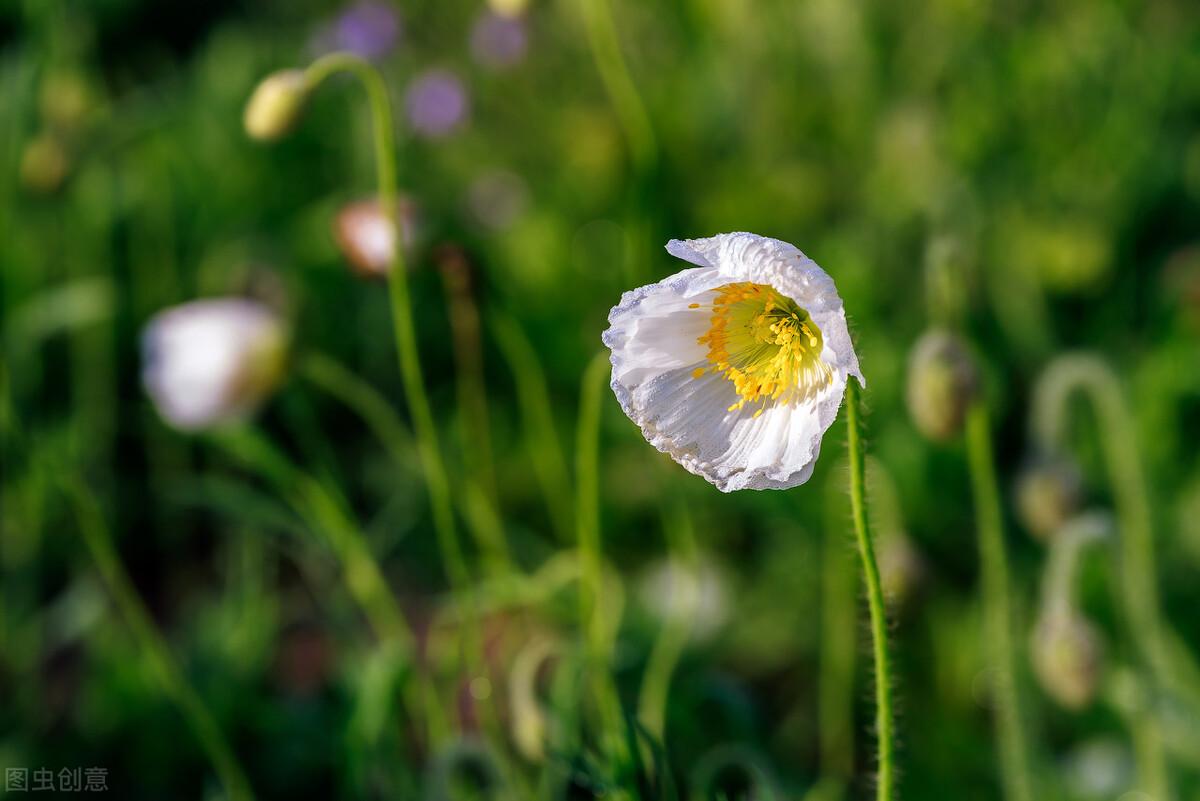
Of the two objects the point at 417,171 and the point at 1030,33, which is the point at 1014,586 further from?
the point at 417,171

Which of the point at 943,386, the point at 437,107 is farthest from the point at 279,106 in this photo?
the point at 437,107

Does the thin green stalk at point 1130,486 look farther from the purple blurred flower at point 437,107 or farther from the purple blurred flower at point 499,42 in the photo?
the purple blurred flower at point 499,42

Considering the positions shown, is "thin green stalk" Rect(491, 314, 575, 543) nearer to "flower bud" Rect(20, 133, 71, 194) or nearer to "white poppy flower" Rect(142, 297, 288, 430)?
"white poppy flower" Rect(142, 297, 288, 430)

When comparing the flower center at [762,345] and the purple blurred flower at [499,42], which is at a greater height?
the purple blurred flower at [499,42]

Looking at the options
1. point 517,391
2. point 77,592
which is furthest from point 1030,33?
point 77,592

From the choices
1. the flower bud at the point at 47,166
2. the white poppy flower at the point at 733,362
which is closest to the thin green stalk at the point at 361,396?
the flower bud at the point at 47,166

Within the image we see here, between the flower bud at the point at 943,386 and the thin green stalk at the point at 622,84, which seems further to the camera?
the thin green stalk at the point at 622,84

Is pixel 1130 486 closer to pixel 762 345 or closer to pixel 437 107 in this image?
pixel 762 345
